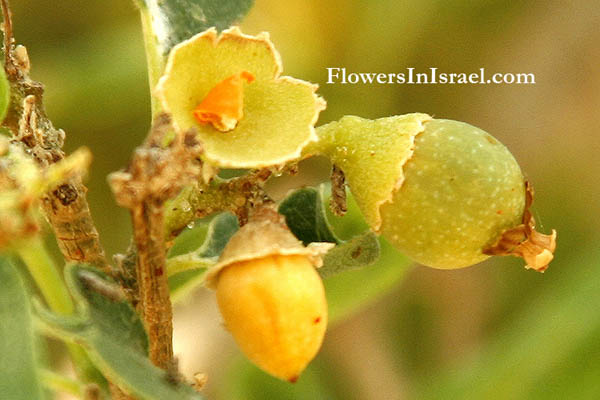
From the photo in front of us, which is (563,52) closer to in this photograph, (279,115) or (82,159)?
(279,115)

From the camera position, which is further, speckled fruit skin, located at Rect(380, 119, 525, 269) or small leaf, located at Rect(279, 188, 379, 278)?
small leaf, located at Rect(279, 188, 379, 278)

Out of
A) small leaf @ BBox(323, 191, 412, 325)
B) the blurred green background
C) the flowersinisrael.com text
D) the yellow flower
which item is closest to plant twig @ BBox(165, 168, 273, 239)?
the yellow flower

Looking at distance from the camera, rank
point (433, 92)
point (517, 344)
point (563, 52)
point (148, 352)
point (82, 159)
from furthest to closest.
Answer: point (563, 52) → point (433, 92) → point (517, 344) → point (148, 352) → point (82, 159)

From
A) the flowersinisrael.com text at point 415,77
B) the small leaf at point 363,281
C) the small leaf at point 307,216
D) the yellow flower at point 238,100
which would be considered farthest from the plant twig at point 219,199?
the flowersinisrael.com text at point 415,77

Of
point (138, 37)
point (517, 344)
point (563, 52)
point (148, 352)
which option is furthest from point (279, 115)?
point (563, 52)

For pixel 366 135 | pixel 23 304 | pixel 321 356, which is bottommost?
pixel 321 356

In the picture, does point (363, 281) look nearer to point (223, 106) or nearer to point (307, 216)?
point (307, 216)

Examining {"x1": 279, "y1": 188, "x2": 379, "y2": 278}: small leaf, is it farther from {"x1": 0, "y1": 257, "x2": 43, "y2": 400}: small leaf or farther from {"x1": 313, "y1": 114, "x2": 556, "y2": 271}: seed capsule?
{"x1": 0, "y1": 257, "x2": 43, "y2": 400}: small leaf
